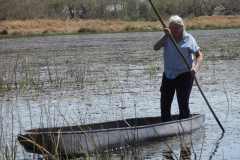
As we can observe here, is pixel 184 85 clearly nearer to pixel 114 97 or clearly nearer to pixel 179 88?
pixel 179 88

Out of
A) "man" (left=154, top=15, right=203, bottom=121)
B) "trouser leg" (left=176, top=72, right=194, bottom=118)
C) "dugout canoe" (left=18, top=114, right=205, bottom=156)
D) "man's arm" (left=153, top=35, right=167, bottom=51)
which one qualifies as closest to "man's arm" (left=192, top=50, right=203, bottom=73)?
"man" (left=154, top=15, right=203, bottom=121)

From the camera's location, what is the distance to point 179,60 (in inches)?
530

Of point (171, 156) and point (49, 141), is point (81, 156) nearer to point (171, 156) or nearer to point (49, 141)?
point (49, 141)

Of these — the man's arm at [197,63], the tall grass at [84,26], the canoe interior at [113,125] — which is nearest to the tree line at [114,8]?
the tall grass at [84,26]

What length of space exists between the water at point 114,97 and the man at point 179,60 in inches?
36.0

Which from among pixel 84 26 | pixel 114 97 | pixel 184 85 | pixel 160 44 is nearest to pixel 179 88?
pixel 184 85

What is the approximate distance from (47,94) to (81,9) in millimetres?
68636

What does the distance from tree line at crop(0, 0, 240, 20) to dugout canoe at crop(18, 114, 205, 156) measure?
64.9 meters

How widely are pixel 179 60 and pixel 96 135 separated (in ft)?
7.44

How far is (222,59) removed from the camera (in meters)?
31.7

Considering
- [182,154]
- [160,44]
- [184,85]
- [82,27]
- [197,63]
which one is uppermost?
[160,44]

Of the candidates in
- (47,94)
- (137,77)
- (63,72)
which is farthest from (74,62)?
(47,94)

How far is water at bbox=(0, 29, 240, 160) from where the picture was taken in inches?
530

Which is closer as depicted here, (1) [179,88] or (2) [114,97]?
(1) [179,88]
